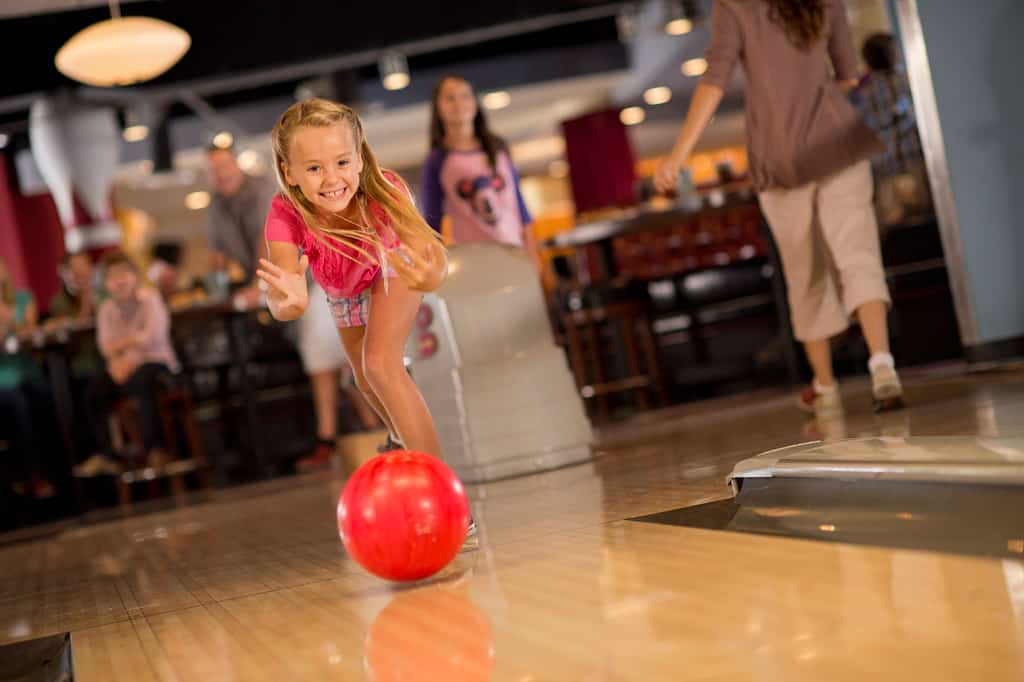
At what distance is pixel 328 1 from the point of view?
36.1 feet

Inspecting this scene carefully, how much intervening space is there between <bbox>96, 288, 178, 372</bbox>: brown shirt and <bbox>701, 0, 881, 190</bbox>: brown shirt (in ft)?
11.6

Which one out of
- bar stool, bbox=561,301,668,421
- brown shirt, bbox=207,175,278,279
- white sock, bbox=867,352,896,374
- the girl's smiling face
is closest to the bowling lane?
white sock, bbox=867,352,896,374

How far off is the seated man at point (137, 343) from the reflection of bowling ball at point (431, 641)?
4.63 m

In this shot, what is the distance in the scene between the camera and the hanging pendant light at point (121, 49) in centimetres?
708

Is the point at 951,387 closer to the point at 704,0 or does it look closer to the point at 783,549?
the point at 783,549

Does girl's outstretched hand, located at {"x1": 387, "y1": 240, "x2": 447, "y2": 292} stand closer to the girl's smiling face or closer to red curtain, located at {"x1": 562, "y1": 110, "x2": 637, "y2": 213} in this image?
the girl's smiling face

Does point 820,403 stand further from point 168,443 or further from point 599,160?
point 599,160

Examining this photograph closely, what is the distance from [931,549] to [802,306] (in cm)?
248

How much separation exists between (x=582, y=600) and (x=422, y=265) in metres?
0.87

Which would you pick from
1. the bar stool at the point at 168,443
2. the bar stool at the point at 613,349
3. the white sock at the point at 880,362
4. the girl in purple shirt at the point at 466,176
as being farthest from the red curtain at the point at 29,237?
the white sock at the point at 880,362

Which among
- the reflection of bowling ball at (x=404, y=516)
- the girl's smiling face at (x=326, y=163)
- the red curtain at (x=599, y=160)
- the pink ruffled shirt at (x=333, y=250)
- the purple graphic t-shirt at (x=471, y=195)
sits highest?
the red curtain at (x=599, y=160)

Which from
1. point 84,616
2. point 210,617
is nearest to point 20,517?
point 84,616

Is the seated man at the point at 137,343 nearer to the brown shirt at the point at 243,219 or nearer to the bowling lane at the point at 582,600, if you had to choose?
the brown shirt at the point at 243,219

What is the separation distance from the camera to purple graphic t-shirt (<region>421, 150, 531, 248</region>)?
4246mm
